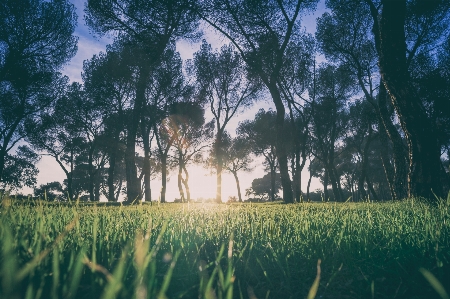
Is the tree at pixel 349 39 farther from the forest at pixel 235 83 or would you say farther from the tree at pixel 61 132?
the tree at pixel 61 132

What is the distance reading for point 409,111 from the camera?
7051 mm

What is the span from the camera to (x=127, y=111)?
90.3 ft

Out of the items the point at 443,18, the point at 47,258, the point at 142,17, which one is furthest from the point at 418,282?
the point at 443,18

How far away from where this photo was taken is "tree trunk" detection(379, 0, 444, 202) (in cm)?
671

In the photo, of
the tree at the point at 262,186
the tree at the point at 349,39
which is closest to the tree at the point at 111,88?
the tree at the point at 349,39

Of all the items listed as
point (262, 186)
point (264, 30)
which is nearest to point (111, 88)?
point (264, 30)

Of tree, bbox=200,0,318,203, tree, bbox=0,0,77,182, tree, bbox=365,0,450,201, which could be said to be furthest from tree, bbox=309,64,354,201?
tree, bbox=0,0,77,182

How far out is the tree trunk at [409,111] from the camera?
671cm

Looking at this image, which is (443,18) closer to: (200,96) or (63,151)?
(200,96)

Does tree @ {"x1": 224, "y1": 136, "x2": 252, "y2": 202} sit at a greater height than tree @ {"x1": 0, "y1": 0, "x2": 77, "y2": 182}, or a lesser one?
lesser

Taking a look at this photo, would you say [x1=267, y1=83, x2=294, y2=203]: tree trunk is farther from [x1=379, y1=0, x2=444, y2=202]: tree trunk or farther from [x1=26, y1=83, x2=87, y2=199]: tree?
[x1=26, y1=83, x2=87, y2=199]: tree

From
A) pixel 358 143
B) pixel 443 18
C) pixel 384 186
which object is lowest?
pixel 384 186

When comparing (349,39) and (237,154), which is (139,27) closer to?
(349,39)

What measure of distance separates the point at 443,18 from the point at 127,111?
29.5 metres
